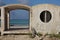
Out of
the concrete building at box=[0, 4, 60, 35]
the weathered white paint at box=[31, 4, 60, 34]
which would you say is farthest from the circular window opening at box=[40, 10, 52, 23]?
the weathered white paint at box=[31, 4, 60, 34]

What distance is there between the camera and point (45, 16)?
16172 mm

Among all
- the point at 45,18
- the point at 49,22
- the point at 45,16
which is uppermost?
the point at 45,16

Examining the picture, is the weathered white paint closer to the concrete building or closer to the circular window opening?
the concrete building

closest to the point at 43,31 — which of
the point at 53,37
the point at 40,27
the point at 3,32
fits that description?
the point at 40,27

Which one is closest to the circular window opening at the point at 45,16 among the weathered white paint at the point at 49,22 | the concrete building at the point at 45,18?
the concrete building at the point at 45,18

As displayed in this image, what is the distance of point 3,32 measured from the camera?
1619 centimetres

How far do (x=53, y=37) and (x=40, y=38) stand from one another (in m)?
1.26

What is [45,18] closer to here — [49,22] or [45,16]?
[45,16]

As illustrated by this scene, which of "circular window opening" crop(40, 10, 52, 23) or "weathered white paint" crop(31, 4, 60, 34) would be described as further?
"circular window opening" crop(40, 10, 52, 23)

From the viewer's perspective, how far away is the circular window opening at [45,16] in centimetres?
1612

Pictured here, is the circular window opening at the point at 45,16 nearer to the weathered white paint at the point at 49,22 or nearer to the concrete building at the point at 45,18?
the concrete building at the point at 45,18

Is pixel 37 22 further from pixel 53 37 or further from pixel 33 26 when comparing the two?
pixel 53 37

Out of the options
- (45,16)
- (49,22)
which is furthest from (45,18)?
(49,22)

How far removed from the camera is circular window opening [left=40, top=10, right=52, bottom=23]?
1612cm
